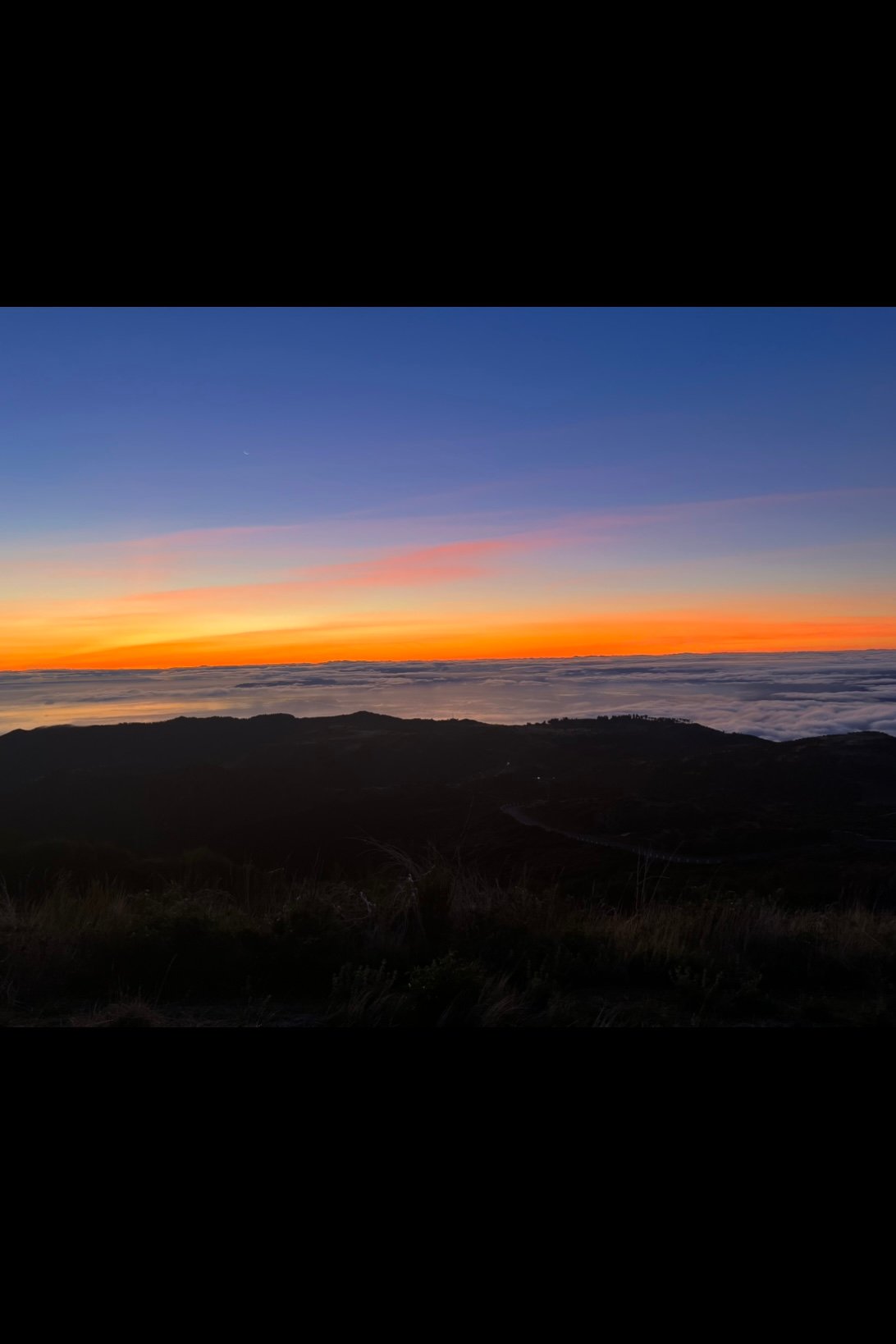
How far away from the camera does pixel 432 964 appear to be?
334cm

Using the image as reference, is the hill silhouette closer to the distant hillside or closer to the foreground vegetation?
the distant hillside

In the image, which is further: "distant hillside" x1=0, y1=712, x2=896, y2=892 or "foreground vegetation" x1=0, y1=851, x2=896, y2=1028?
"distant hillside" x1=0, y1=712, x2=896, y2=892

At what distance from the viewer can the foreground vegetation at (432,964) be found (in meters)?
3.18

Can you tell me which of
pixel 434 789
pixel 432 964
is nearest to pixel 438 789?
pixel 434 789

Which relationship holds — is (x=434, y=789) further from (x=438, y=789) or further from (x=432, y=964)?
(x=432, y=964)

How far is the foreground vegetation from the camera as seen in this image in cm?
318

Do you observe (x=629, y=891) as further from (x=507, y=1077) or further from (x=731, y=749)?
(x=731, y=749)

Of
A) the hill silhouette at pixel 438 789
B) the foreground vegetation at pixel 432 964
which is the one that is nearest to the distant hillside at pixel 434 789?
the hill silhouette at pixel 438 789

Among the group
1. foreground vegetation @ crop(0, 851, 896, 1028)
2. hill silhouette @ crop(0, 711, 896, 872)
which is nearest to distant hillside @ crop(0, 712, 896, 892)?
hill silhouette @ crop(0, 711, 896, 872)

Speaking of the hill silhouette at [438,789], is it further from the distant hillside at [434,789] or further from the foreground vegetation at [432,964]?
the foreground vegetation at [432,964]

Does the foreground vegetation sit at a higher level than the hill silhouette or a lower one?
higher
